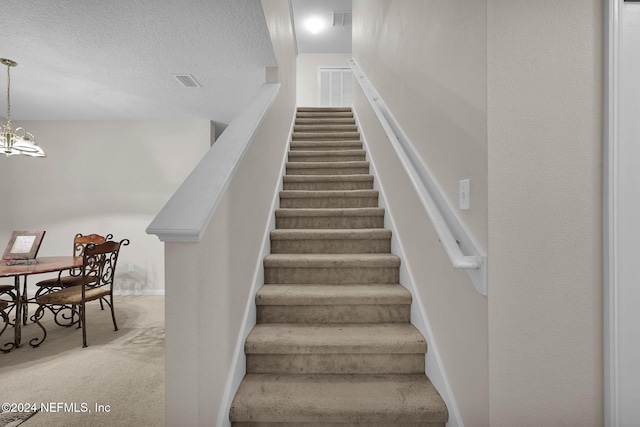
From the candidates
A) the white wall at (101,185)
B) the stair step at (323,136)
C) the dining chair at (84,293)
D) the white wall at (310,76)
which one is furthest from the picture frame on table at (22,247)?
the white wall at (310,76)

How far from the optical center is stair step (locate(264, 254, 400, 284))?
182 centimetres

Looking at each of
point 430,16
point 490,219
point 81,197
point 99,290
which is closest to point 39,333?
point 99,290

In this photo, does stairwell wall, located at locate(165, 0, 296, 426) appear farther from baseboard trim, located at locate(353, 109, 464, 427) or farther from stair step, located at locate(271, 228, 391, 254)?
baseboard trim, located at locate(353, 109, 464, 427)

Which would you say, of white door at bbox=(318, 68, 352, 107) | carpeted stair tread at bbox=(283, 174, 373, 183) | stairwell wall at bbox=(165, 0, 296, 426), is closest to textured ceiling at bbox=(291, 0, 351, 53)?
white door at bbox=(318, 68, 352, 107)

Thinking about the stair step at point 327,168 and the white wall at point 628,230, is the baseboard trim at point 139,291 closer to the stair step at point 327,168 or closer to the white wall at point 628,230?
the stair step at point 327,168

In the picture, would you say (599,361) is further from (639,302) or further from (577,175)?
(577,175)

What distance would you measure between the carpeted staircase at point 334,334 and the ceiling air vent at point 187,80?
1.89m

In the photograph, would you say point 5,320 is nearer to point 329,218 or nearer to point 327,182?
point 329,218

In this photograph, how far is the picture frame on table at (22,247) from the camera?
8.86 ft

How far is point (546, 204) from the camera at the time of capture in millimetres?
954

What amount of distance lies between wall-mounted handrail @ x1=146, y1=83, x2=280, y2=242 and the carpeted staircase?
759 millimetres

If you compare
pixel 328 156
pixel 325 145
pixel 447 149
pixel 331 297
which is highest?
pixel 325 145

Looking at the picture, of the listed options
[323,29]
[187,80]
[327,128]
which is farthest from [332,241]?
[323,29]

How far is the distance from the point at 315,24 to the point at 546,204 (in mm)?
5326
